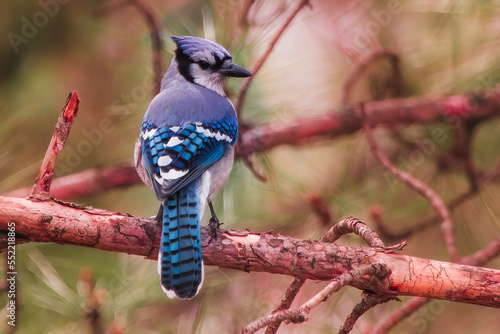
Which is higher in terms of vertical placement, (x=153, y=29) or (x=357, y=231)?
(x=153, y=29)

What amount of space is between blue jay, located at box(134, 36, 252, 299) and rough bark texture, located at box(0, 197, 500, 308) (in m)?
0.10

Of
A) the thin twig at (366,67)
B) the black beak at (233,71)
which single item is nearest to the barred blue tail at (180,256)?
the black beak at (233,71)

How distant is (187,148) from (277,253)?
52cm

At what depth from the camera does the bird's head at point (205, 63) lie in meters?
2.71

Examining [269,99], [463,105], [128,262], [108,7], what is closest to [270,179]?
[269,99]

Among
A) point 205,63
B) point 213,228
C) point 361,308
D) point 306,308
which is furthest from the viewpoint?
point 205,63

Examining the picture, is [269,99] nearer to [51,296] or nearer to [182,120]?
[182,120]

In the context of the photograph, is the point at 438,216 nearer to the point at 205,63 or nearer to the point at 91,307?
the point at 205,63

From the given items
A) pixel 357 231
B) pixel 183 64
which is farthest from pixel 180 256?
pixel 183 64

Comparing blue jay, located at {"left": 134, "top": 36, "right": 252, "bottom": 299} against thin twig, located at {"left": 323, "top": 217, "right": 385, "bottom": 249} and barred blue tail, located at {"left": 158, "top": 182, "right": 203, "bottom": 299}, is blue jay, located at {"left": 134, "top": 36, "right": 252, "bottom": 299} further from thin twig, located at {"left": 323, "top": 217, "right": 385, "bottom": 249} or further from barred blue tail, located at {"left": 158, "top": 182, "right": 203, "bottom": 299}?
thin twig, located at {"left": 323, "top": 217, "right": 385, "bottom": 249}

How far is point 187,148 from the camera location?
2238 mm

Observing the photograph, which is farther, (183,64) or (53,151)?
(183,64)

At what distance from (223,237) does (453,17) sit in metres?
1.58

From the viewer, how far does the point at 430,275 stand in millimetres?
1920
